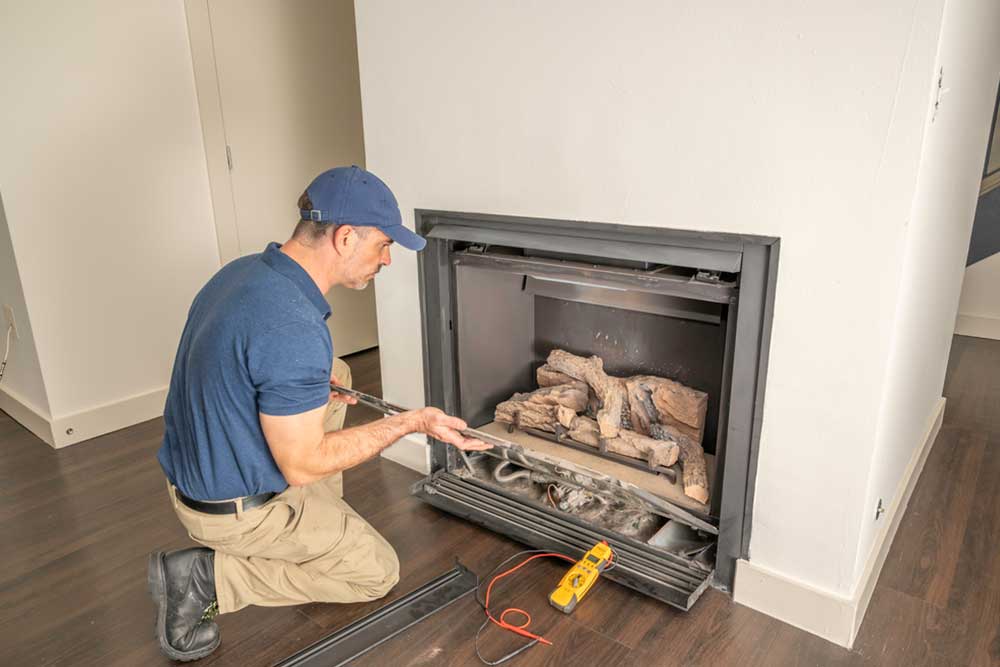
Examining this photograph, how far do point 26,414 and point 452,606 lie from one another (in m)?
2.22

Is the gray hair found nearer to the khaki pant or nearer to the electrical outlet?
the khaki pant

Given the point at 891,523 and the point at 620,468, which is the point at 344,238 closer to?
the point at 620,468

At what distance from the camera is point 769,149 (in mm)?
1514

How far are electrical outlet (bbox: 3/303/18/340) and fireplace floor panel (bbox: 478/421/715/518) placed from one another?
196cm

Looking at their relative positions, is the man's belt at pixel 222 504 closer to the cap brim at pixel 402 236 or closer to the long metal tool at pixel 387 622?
the long metal tool at pixel 387 622

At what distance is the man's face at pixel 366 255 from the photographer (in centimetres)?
153

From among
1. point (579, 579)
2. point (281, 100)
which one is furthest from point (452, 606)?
point (281, 100)

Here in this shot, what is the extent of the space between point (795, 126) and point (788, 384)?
0.58 meters

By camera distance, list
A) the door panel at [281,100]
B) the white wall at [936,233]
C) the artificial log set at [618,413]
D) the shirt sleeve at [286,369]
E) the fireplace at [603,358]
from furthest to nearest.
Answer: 1. the door panel at [281,100]
2. the artificial log set at [618,413]
3. the fireplace at [603,358]
4. the white wall at [936,233]
5. the shirt sleeve at [286,369]

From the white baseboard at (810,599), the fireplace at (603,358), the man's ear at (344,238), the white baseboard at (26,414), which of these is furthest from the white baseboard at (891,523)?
the white baseboard at (26,414)

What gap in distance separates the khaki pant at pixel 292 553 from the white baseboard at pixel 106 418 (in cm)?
141

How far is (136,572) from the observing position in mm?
1992

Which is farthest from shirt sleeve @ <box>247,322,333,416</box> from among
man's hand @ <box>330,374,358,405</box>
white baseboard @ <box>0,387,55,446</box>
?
white baseboard @ <box>0,387,55,446</box>

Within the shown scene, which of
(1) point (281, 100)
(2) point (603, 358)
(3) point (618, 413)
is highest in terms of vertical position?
(1) point (281, 100)
